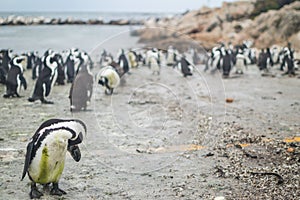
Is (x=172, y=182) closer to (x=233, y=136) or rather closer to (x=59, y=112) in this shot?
(x=233, y=136)

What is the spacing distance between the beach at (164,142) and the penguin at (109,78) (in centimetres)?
24

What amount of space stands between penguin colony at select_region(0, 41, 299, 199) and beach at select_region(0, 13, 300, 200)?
256 mm

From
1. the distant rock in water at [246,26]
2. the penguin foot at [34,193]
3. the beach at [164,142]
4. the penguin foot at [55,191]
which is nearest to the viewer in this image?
the penguin foot at [34,193]

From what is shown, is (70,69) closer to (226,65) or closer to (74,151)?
(226,65)

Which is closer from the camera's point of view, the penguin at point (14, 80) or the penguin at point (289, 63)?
the penguin at point (14, 80)

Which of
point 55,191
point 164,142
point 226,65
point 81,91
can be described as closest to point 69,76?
point 81,91

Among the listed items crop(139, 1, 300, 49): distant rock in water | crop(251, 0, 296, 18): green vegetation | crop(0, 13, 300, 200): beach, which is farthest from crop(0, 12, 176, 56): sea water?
crop(251, 0, 296, 18): green vegetation

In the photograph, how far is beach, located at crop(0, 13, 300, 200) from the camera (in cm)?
364

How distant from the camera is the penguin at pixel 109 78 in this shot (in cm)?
812

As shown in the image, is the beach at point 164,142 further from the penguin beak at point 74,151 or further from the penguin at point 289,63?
the penguin at point 289,63

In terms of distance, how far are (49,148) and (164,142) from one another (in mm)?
2067

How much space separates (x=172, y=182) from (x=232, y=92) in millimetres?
6115

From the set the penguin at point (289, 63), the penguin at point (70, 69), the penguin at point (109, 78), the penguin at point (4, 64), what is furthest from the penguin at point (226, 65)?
the penguin at point (4, 64)

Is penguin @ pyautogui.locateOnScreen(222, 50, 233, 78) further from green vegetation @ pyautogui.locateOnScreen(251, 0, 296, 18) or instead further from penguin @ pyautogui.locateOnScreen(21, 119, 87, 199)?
green vegetation @ pyautogui.locateOnScreen(251, 0, 296, 18)
